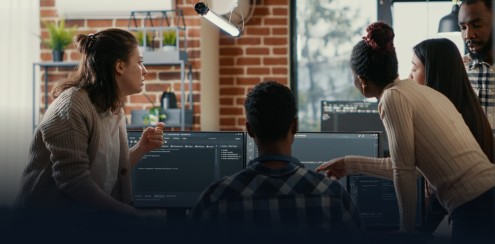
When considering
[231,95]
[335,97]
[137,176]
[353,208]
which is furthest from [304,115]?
[353,208]

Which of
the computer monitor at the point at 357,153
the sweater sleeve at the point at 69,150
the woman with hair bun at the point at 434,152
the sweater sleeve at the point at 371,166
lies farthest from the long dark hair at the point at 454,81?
the sweater sleeve at the point at 69,150

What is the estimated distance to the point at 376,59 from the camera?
4.92 feet

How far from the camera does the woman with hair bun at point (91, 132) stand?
4.47 ft

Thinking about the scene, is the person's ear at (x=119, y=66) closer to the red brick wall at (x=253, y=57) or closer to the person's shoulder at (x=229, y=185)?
the person's shoulder at (x=229, y=185)

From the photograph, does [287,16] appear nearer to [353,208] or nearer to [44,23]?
[44,23]

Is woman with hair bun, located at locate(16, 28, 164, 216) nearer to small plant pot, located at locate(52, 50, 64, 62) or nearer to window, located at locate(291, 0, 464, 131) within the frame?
small plant pot, located at locate(52, 50, 64, 62)

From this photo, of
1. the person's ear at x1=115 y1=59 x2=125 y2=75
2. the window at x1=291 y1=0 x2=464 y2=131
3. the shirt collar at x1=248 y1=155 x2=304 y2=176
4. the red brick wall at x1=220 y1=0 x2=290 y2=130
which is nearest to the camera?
the shirt collar at x1=248 y1=155 x2=304 y2=176

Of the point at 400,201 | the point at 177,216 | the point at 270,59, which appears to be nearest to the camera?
the point at 177,216

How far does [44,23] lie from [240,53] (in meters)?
1.51

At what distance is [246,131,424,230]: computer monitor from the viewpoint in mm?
1979

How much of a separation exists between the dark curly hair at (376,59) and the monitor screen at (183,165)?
2.00 ft

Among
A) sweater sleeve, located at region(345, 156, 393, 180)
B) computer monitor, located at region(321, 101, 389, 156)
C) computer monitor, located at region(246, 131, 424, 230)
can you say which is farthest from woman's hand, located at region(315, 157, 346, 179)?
computer monitor, located at region(321, 101, 389, 156)

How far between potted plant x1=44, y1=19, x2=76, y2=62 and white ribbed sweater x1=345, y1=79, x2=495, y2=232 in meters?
3.29

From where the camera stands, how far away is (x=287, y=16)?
5156 mm
